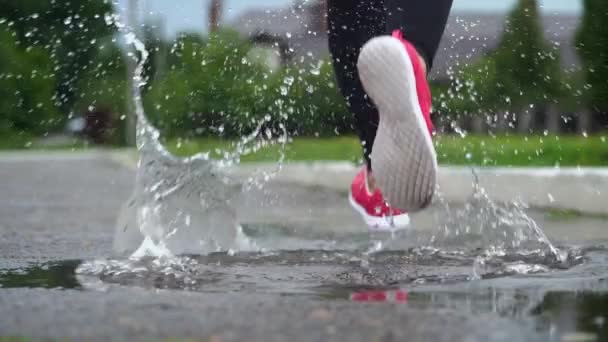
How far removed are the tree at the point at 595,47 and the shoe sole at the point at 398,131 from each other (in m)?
8.26

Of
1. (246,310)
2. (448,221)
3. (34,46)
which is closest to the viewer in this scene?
(246,310)

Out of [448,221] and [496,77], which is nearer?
[448,221]

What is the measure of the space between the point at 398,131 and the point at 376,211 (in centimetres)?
66

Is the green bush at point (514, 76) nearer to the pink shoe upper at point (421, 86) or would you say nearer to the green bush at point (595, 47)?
the green bush at point (595, 47)

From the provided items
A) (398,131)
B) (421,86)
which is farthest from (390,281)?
(421,86)

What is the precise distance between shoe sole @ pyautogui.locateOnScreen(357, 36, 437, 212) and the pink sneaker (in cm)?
49

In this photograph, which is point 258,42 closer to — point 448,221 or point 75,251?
point 448,221

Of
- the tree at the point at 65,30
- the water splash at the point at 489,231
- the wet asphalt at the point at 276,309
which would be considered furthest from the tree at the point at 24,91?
the wet asphalt at the point at 276,309

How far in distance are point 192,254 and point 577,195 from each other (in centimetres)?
229

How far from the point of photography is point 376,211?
3.60m

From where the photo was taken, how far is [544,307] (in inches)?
92.0

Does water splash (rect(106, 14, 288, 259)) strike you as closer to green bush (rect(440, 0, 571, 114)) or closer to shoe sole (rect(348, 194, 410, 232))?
shoe sole (rect(348, 194, 410, 232))

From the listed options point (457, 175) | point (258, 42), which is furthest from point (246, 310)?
point (258, 42)

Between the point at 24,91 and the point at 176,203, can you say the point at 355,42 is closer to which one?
the point at 176,203
